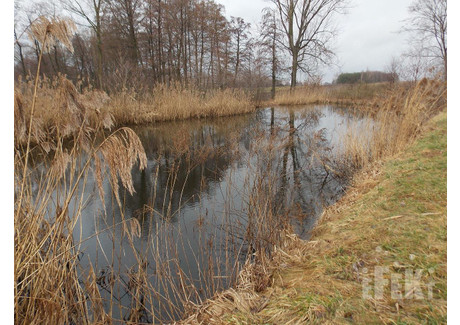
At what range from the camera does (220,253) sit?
2.40 meters

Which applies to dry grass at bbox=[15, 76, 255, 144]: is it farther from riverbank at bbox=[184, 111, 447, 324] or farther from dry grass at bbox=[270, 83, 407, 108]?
dry grass at bbox=[270, 83, 407, 108]

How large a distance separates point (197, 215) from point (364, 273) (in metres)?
2.16

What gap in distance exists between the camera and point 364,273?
5.23ft

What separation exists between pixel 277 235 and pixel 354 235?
0.80 metres

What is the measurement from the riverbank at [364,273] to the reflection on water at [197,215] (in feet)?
1.10

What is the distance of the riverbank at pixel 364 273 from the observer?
131cm

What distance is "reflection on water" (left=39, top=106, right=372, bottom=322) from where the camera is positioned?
2.00 metres

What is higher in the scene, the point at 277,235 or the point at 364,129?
the point at 364,129

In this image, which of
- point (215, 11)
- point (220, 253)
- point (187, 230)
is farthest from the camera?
point (215, 11)

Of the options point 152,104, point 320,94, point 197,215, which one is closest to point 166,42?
point 152,104

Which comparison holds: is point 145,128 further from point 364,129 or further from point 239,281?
point 239,281

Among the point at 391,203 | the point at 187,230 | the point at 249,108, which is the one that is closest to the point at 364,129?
the point at 391,203

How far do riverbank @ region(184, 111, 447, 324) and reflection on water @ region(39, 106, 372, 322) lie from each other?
1.10ft

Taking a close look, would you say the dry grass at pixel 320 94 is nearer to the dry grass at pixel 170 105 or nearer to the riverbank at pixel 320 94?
the riverbank at pixel 320 94
